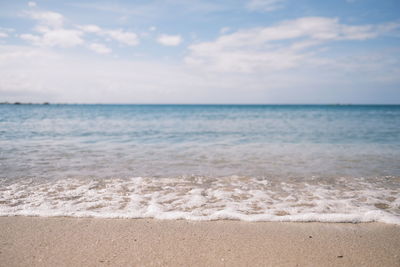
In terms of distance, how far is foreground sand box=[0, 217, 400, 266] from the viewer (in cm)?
307

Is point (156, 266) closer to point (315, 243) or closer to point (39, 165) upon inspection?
point (315, 243)

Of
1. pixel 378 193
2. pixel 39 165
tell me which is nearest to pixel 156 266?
pixel 378 193

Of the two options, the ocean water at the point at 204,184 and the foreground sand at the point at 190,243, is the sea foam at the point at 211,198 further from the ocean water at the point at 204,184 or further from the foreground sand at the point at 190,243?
the foreground sand at the point at 190,243

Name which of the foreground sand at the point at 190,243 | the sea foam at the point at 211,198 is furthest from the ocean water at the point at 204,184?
the foreground sand at the point at 190,243

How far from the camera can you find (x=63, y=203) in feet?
16.0

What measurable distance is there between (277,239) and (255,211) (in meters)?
1.02

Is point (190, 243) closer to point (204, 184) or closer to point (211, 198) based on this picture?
point (211, 198)

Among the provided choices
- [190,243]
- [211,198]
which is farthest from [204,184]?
[190,243]

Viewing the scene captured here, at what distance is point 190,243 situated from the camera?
11.4 ft

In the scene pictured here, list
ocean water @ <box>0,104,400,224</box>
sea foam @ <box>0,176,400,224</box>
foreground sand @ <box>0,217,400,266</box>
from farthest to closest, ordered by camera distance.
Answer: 1. ocean water @ <box>0,104,400,224</box>
2. sea foam @ <box>0,176,400,224</box>
3. foreground sand @ <box>0,217,400,266</box>

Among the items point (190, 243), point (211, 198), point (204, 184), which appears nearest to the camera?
point (190, 243)

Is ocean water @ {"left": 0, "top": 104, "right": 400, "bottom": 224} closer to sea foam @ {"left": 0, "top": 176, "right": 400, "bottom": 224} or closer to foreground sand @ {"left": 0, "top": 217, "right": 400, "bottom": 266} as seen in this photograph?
sea foam @ {"left": 0, "top": 176, "right": 400, "bottom": 224}

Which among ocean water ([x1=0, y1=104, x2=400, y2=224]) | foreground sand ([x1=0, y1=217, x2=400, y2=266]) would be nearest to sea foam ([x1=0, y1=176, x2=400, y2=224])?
ocean water ([x1=0, y1=104, x2=400, y2=224])

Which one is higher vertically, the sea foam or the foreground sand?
the sea foam
